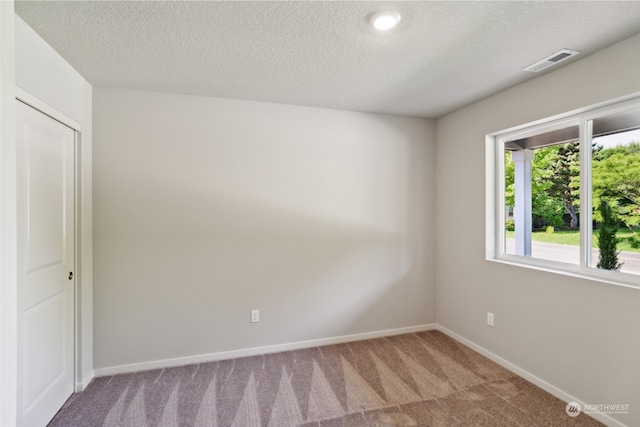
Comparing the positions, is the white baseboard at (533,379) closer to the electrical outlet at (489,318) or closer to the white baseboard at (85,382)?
the electrical outlet at (489,318)

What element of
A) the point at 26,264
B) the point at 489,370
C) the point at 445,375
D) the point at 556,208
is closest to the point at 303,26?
the point at 26,264

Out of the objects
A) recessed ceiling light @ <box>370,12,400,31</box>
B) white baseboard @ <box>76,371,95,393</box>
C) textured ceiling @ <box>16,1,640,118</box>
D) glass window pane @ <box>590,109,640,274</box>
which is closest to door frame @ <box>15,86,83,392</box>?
white baseboard @ <box>76,371,95,393</box>

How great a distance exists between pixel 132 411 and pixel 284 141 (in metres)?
2.49

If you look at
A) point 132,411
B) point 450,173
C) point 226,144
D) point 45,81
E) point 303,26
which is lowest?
point 132,411

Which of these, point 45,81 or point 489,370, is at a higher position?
point 45,81

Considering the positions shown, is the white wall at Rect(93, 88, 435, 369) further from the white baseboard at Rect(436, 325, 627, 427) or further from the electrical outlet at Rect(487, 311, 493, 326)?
the electrical outlet at Rect(487, 311, 493, 326)

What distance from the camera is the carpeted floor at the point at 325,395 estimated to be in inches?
77.7

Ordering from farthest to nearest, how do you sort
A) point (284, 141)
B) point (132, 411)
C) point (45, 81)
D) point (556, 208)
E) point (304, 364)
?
point (284, 141), point (304, 364), point (556, 208), point (132, 411), point (45, 81)

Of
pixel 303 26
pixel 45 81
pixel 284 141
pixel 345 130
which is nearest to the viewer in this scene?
pixel 303 26

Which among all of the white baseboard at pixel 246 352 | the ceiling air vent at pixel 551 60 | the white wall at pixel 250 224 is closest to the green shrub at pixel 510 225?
the white wall at pixel 250 224

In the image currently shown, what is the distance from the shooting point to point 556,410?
6.73ft

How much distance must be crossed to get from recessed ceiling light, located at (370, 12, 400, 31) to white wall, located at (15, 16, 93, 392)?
2.00 meters

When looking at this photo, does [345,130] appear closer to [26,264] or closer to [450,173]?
[450,173]

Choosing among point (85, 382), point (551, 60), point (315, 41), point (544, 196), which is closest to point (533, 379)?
point (544, 196)
